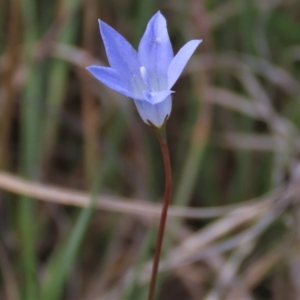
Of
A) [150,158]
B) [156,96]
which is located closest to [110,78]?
[156,96]

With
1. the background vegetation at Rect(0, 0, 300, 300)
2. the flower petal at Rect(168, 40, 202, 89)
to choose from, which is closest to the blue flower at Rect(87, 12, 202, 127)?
the flower petal at Rect(168, 40, 202, 89)

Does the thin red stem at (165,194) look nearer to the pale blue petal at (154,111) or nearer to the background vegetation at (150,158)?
Answer: the pale blue petal at (154,111)

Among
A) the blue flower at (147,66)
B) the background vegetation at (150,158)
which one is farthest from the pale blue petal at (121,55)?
the background vegetation at (150,158)

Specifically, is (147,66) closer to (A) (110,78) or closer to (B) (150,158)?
(A) (110,78)

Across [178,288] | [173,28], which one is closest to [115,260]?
[178,288]

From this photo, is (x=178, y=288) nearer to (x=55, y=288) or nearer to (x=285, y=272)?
(x=285, y=272)
